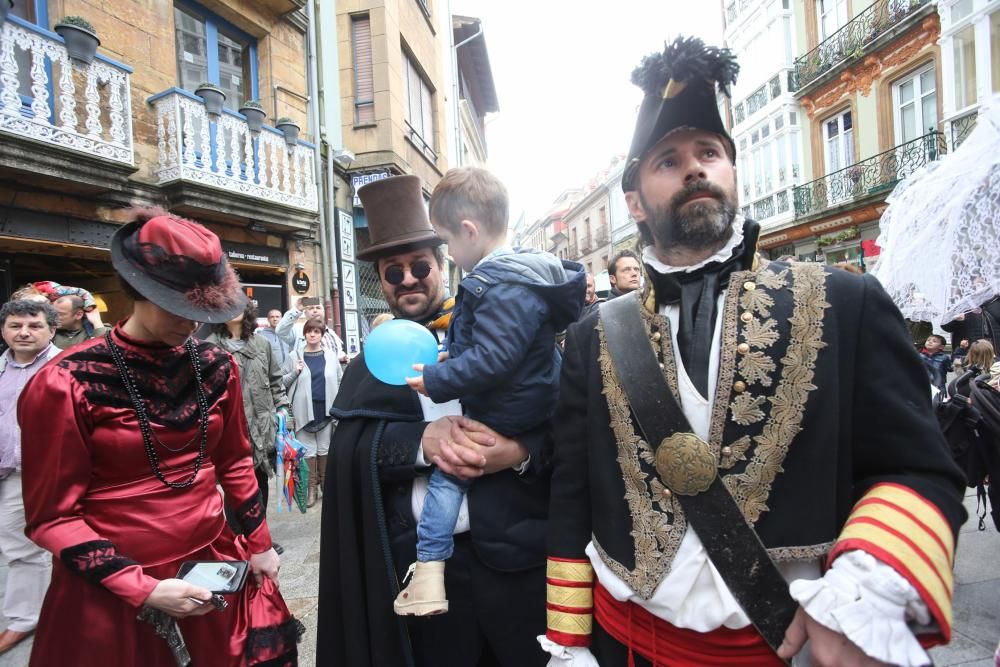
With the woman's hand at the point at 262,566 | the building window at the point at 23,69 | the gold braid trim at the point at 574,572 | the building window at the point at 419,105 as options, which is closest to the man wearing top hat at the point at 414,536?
the woman's hand at the point at 262,566

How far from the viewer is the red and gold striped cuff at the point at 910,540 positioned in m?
0.90

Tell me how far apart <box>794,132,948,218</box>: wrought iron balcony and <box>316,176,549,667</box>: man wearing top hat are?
17.4 meters

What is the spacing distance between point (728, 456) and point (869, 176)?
796 inches

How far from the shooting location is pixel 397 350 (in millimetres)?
1819

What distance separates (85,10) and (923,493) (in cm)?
986

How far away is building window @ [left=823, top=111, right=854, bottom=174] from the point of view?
60.7ft

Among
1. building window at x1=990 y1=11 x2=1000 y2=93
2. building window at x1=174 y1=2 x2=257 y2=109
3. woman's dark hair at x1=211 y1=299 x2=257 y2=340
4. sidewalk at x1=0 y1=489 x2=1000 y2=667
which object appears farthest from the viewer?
building window at x1=990 y1=11 x2=1000 y2=93

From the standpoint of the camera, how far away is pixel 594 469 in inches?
53.7

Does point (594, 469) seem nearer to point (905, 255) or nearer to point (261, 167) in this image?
point (905, 255)

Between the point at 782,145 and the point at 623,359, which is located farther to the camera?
the point at 782,145

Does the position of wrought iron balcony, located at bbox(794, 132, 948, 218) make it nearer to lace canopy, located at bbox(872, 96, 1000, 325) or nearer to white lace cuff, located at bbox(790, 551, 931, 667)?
lace canopy, located at bbox(872, 96, 1000, 325)

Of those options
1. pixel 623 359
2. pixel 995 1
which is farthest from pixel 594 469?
pixel 995 1

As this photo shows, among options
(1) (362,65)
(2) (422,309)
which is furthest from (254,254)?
(2) (422,309)

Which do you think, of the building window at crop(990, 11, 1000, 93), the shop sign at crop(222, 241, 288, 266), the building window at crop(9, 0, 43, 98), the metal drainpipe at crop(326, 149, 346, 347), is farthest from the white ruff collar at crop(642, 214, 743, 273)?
the building window at crop(990, 11, 1000, 93)
